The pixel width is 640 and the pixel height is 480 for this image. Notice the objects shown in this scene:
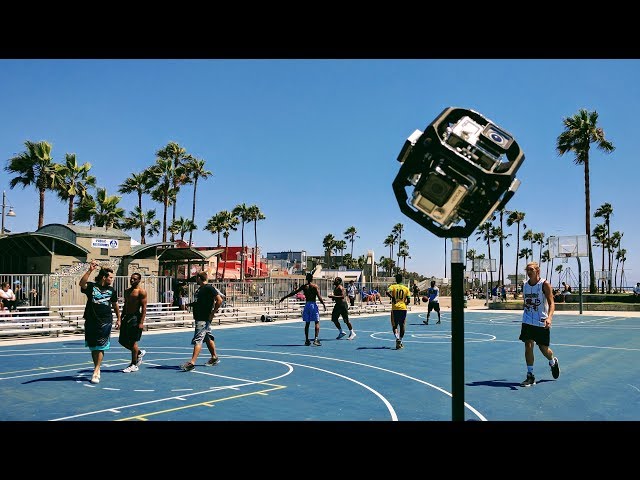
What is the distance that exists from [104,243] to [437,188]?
28.4m

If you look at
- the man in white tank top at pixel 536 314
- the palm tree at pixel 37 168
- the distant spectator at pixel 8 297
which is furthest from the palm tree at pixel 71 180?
the man in white tank top at pixel 536 314

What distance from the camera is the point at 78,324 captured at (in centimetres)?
1894

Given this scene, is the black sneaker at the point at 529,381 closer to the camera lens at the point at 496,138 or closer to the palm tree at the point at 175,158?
the camera lens at the point at 496,138

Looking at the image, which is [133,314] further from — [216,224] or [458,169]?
[216,224]

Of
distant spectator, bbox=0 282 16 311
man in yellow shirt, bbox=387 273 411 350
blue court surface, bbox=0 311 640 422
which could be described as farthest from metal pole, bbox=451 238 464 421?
distant spectator, bbox=0 282 16 311

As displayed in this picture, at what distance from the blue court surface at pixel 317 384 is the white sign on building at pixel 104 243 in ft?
43.7

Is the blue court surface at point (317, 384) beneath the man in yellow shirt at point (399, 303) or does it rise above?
beneath

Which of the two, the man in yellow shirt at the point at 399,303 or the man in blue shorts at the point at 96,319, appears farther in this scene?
the man in yellow shirt at the point at 399,303

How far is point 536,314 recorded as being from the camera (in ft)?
28.7

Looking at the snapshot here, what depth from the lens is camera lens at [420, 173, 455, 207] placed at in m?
3.05

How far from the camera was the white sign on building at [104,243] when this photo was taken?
2803 cm

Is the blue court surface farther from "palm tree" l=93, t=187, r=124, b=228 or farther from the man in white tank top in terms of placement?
"palm tree" l=93, t=187, r=124, b=228

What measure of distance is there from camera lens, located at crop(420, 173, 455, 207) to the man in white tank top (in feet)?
20.5
